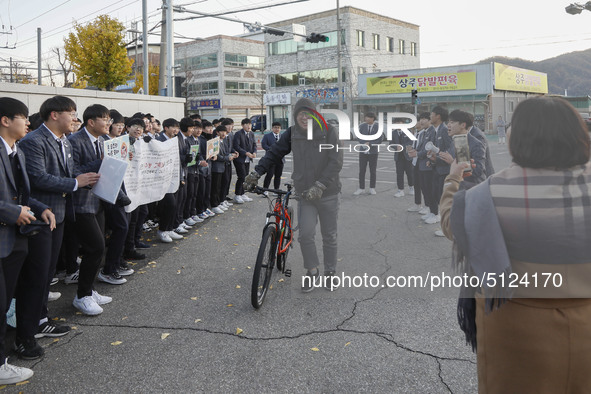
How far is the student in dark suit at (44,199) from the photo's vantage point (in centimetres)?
372

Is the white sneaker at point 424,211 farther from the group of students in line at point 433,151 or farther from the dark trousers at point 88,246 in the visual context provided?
the dark trousers at point 88,246

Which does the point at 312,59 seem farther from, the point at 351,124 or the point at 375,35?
the point at 351,124

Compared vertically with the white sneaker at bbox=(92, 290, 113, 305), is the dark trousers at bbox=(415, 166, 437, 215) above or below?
above

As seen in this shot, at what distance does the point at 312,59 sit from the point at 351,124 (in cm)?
4136

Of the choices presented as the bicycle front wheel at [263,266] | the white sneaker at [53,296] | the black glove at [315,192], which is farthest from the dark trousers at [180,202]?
the black glove at [315,192]

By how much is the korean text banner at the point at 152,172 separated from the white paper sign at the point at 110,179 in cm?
128

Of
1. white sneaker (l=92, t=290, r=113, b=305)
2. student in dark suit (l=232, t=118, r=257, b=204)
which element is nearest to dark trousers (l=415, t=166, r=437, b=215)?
student in dark suit (l=232, t=118, r=257, b=204)

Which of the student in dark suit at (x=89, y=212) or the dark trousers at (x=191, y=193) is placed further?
the dark trousers at (x=191, y=193)

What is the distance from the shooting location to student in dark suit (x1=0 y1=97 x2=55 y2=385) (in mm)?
3281

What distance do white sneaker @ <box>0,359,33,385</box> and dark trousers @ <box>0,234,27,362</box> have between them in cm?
7

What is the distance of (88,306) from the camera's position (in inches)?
180

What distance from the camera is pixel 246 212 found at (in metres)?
9.95

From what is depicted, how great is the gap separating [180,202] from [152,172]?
1.26m

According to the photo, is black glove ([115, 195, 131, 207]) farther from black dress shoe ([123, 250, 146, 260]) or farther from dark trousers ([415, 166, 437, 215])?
dark trousers ([415, 166, 437, 215])
